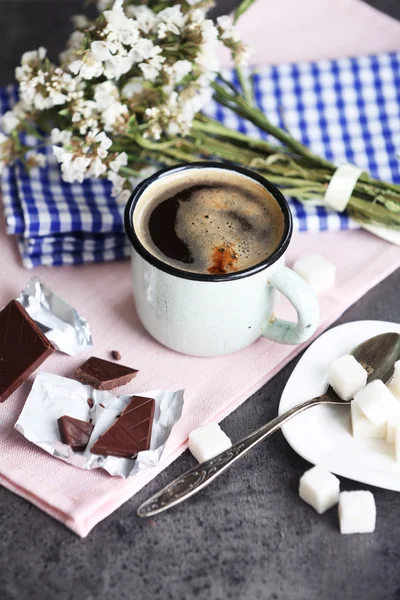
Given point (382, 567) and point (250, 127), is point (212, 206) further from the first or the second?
point (382, 567)

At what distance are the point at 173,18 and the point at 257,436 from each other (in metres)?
0.74

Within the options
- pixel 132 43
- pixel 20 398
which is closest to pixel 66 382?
pixel 20 398

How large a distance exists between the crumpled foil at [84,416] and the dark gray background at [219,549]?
5 centimetres

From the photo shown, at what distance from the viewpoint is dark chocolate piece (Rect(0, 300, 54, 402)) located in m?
1.20

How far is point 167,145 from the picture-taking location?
146 centimetres

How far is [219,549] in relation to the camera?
3.44 feet

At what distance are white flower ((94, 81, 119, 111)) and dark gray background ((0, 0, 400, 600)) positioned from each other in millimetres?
630

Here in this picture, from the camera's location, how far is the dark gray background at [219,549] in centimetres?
101

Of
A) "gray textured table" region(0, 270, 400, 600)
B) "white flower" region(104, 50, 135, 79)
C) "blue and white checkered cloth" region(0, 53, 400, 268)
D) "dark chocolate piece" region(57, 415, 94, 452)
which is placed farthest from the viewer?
"blue and white checkered cloth" region(0, 53, 400, 268)

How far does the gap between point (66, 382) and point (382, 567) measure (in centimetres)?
53

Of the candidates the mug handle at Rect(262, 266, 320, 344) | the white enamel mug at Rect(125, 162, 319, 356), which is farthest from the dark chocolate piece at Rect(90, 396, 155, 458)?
the mug handle at Rect(262, 266, 320, 344)

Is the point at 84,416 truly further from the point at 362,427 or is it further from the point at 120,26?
the point at 120,26

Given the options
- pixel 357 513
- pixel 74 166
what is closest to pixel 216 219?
pixel 74 166

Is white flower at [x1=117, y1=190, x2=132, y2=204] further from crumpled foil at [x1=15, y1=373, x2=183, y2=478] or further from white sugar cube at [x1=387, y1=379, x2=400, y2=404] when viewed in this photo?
white sugar cube at [x1=387, y1=379, x2=400, y2=404]
